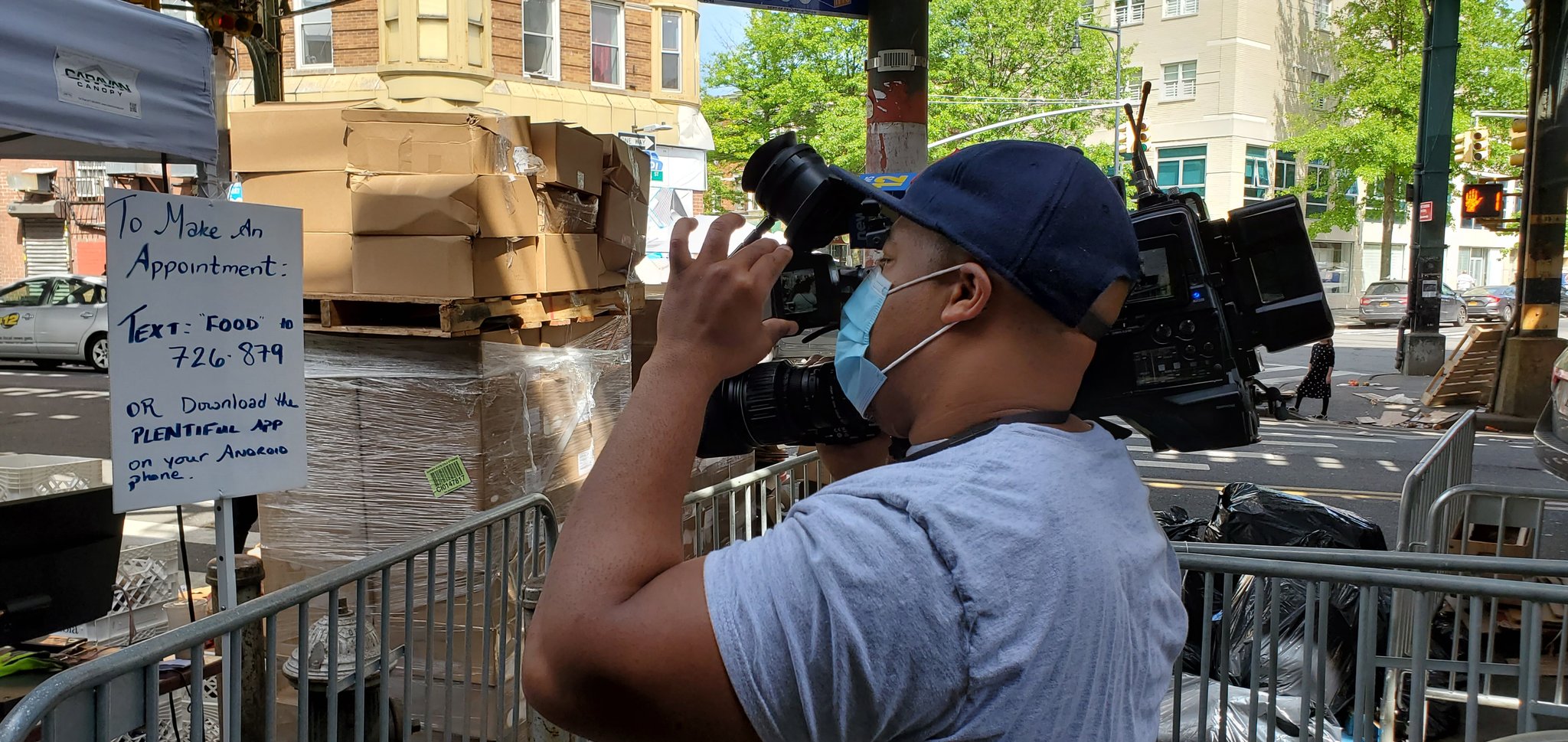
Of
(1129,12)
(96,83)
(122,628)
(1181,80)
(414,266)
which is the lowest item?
(122,628)

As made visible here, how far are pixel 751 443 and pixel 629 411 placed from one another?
1.71 feet

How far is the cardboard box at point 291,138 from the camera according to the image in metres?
4.52

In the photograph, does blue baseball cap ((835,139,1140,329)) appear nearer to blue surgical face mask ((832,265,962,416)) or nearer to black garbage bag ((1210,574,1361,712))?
blue surgical face mask ((832,265,962,416))

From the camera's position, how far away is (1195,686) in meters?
3.81

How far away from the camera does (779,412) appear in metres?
1.64

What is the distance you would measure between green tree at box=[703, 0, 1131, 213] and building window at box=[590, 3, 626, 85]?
771 cm

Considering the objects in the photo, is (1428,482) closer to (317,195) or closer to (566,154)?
(566,154)

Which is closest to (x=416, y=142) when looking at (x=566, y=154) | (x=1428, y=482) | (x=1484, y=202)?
(x=566, y=154)

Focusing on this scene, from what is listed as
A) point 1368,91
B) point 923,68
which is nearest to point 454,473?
point 923,68

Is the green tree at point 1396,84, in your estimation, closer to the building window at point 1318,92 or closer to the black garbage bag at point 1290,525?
the building window at point 1318,92

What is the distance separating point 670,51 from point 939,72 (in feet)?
33.5

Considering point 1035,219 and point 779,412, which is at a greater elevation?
point 1035,219

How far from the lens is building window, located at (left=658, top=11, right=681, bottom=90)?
23266 millimetres

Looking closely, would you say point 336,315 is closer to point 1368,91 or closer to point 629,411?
point 629,411
